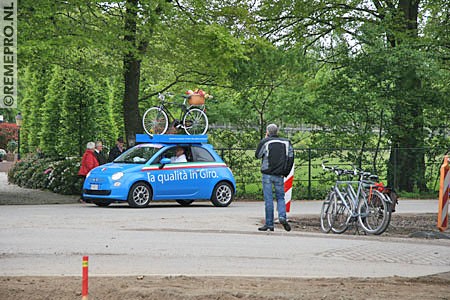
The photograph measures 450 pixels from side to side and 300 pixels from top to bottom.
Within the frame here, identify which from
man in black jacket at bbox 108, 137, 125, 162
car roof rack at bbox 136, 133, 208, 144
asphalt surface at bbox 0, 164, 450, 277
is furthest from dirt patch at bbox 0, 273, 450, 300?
man in black jacket at bbox 108, 137, 125, 162

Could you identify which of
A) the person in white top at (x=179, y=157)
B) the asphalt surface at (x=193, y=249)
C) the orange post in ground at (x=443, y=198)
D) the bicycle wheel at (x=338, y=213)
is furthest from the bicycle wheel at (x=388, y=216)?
the person in white top at (x=179, y=157)

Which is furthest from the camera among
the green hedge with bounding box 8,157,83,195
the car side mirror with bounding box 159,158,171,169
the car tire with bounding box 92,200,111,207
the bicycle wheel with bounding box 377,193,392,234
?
the green hedge with bounding box 8,157,83,195

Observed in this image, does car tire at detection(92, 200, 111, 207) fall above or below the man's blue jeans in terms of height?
below

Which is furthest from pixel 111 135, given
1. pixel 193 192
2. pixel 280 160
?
pixel 280 160

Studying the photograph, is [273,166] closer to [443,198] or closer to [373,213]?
[373,213]

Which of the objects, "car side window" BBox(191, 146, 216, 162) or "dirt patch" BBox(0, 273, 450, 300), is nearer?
"dirt patch" BBox(0, 273, 450, 300)

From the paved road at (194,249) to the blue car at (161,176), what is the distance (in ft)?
10.1

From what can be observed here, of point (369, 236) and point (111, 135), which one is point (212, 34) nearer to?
point (369, 236)

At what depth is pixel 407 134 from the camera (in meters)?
29.6

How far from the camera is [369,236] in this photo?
49.1ft

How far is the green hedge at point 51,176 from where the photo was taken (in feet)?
86.4

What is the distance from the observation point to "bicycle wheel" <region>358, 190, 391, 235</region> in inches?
602

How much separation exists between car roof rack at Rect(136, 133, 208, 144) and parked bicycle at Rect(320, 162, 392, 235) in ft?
23.2

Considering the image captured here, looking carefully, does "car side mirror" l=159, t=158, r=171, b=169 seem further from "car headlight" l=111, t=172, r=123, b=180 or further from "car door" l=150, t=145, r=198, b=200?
"car headlight" l=111, t=172, r=123, b=180
